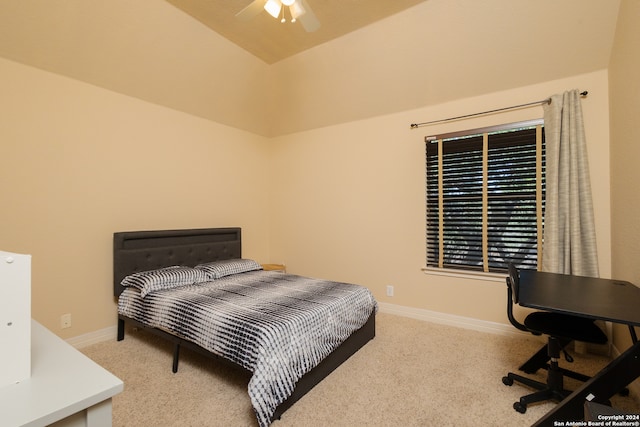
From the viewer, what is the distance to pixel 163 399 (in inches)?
80.5

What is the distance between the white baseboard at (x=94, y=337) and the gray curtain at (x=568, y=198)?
4247 mm

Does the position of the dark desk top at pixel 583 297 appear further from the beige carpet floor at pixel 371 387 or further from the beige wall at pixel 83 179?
the beige wall at pixel 83 179

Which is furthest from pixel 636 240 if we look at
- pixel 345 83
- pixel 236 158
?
pixel 236 158

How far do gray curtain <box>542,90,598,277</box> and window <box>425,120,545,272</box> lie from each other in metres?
0.19

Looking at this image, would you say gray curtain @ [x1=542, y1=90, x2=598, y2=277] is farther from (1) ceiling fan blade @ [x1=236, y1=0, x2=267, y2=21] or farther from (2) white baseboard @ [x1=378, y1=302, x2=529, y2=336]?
(1) ceiling fan blade @ [x1=236, y1=0, x2=267, y2=21]

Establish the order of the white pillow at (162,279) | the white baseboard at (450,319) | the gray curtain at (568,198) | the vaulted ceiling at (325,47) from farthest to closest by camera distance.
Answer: the white baseboard at (450,319) < the white pillow at (162,279) < the gray curtain at (568,198) < the vaulted ceiling at (325,47)

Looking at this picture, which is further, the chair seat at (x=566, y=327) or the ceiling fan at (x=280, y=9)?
the ceiling fan at (x=280, y=9)

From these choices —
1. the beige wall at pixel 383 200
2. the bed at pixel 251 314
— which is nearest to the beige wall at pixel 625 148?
the beige wall at pixel 383 200

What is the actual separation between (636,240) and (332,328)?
224 centimetres

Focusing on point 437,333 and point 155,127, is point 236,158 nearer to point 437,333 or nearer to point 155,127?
point 155,127

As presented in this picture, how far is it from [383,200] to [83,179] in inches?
127

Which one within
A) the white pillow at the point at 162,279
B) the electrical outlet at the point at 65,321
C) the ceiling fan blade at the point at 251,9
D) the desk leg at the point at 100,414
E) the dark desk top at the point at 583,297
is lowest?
the electrical outlet at the point at 65,321

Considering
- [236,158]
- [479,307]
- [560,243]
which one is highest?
[236,158]

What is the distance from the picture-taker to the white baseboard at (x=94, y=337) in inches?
111
